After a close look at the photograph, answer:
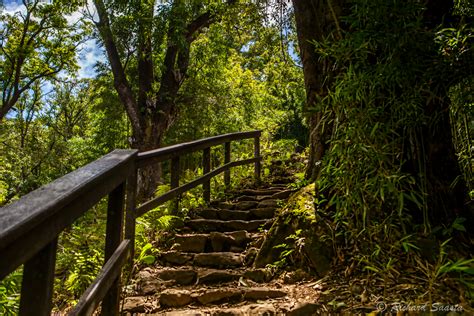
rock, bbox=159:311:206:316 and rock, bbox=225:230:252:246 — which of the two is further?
rock, bbox=225:230:252:246

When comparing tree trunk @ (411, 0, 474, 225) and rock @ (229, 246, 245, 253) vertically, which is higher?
tree trunk @ (411, 0, 474, 225)

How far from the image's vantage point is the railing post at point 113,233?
86.7 inches

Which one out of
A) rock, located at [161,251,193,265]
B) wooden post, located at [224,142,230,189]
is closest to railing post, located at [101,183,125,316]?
rock, located at [161,251,193,265]

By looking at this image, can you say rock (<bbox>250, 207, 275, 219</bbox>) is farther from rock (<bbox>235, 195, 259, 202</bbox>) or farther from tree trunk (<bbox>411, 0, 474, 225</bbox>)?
tree trunk (<bbox>411, 0, 474, 225</bbox>)

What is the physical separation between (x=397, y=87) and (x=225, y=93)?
430 inches

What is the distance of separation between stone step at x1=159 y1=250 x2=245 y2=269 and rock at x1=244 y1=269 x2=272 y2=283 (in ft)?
1.48

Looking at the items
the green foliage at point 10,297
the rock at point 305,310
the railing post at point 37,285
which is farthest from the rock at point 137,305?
the railing post at point 37,285

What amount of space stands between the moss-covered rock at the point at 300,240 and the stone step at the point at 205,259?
0.29 meters

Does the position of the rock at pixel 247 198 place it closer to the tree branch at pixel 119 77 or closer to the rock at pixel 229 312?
the rock at pixel 229 312

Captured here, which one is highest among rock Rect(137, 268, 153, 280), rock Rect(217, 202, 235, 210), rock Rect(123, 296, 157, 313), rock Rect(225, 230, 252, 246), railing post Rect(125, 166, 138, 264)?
railing post Rect(125, 166, 138, 264)

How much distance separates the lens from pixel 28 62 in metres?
16.5

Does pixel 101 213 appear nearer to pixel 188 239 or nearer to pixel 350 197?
pixel 188 239

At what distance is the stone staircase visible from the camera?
2.93 meters

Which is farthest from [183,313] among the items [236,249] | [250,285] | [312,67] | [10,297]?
[312,67]
